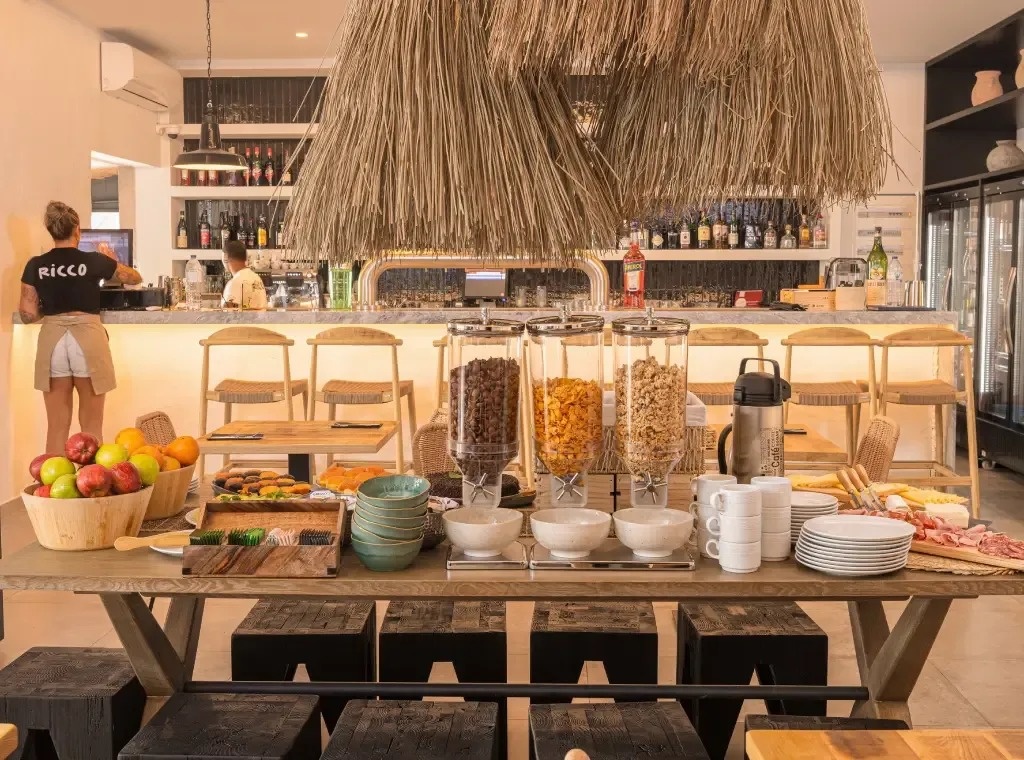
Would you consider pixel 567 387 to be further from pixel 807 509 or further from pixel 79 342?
pixel 79 342

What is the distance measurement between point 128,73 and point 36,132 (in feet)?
4.14

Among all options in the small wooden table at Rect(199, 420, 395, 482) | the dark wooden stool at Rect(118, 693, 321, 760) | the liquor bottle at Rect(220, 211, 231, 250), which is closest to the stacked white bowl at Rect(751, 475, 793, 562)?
the dark wooden stool at Rect(118, 693, 321, 760)

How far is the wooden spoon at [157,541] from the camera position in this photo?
7.31ft

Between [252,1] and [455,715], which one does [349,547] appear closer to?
[455,715]

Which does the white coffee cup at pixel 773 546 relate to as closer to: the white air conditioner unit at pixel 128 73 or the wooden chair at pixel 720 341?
the wooden chair at pixel 720 341

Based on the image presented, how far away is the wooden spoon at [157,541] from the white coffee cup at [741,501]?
3.56 ft

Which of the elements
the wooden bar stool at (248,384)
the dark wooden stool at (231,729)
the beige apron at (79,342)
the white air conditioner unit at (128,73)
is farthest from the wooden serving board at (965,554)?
the white air conditioner unit at (128,73)

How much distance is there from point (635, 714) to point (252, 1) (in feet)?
20.6

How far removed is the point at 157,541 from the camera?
2.24 meters

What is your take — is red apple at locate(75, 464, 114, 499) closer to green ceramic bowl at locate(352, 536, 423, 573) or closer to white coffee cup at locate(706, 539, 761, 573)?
green ceramic bowl at locate(352, 536, 423, 573)

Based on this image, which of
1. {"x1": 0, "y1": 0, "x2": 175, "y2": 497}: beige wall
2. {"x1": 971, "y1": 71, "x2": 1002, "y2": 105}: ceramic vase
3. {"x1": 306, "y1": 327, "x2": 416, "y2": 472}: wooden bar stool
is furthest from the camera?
{"x1": 971, "y1": 71, "x2": 1002, "y2": 105}: ceramic vase

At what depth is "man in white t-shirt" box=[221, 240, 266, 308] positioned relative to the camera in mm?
7250

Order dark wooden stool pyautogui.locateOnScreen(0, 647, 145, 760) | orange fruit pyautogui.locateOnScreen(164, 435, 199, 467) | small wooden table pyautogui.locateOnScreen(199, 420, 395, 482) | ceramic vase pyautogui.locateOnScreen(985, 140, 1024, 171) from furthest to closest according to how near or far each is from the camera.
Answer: ceramic vase pyautogui.locateOnScreen(985, 140, 1024, 171) < small wooden table pyautogui.locateOnScreen(199, 420, 395, 482) < orange fruit pyautogui.locateOnScreen(164, 435, 199, 467) < dark wooden stool pyautogui.locateOnScreen(0, 647, 145, 760)

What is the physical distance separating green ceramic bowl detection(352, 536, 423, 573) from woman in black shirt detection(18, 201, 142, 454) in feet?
15.6
